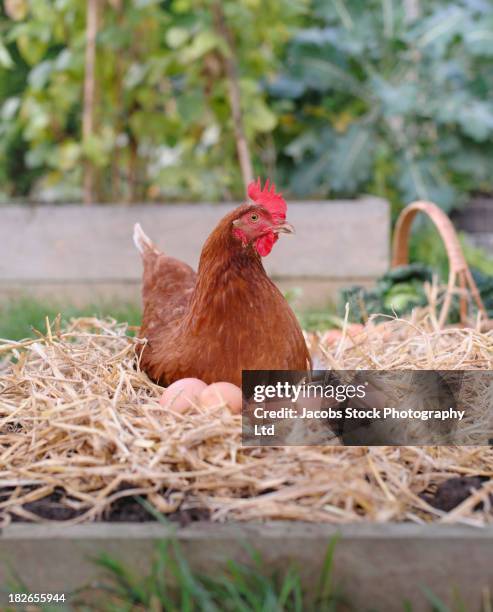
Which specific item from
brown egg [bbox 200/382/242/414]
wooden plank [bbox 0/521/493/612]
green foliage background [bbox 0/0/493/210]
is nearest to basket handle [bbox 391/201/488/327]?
brown egg [bbox 200/382/242/414]

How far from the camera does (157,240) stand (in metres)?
3.81

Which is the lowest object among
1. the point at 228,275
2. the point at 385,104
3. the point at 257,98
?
the point at 228,275

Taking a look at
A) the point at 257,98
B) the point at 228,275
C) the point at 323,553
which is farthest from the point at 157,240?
the point at 323,553

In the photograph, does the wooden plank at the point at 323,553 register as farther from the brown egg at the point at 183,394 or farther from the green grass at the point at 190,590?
the brown egg at the point at 183,394

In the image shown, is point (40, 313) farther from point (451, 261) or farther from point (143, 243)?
point (451, 261)

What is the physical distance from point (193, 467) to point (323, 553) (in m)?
0.32

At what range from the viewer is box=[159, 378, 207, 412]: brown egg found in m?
1.57

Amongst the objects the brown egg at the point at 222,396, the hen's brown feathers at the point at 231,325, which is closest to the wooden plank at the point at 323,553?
the brown egg at the point at 222,396

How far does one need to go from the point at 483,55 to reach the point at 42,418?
5017mm

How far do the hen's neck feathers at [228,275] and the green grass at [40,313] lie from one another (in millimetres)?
1043

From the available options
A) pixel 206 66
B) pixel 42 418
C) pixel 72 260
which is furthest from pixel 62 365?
pixel 206 66

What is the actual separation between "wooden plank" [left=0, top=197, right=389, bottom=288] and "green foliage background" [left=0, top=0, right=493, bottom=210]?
13.7 inches

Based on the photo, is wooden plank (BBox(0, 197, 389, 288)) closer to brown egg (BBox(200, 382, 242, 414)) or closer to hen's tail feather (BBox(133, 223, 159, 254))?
hen's tail feather (BBox(133, 223, 159, 254))

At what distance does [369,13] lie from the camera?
17.5 ft
